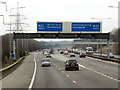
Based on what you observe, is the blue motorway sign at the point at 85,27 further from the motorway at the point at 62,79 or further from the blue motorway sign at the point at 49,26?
the motorway at the point at 62,79

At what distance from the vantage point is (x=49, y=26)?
58969 mm

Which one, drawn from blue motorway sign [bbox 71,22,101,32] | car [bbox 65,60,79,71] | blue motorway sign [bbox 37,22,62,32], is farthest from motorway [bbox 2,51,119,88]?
blue motorway sign [bbox 71,22,101,32]

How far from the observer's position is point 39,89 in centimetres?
1656

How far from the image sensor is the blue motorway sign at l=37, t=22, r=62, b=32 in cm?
5884

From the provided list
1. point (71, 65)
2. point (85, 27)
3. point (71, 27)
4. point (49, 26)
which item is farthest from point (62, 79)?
point (85, 27)

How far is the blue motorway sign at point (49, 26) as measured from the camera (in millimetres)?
58844

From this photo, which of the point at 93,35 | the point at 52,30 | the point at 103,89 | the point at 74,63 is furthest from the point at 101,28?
the point at 103,89

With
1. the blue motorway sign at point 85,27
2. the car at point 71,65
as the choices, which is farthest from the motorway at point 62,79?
the blue motorway sign at point 85,27

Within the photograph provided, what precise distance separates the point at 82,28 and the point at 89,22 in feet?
6.58

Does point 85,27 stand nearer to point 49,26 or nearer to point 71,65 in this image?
point 49,26

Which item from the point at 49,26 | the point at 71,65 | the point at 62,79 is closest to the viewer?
the point at 62,79

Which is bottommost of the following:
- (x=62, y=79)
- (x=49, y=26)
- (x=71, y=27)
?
(x=62, y=79)

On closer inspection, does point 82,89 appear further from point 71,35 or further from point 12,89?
point 71,35

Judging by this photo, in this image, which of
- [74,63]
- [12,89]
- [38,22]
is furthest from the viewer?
[38,22]
